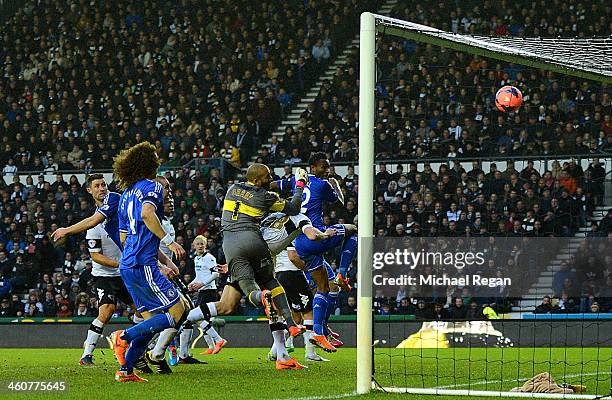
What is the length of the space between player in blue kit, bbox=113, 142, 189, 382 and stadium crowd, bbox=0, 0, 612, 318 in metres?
8.85

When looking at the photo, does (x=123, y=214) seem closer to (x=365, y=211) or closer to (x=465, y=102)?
(x=365, y=211)

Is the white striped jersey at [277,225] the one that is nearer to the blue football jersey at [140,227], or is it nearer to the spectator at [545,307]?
the blue football jersey at [140,227]

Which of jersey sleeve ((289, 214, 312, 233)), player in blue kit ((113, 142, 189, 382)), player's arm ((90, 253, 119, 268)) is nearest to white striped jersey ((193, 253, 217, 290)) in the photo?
jersey sleeve ((289, 214, 312, 233))

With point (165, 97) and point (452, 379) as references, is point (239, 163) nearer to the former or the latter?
point (165, 97)

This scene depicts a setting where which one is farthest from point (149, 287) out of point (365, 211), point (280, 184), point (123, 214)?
point (280, 184)

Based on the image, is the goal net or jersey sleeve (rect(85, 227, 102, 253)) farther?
the goal net

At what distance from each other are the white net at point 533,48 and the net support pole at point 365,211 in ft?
1.57

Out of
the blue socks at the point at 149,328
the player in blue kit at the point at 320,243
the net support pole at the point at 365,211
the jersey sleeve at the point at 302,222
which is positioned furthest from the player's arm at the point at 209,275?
the net support pole at the point at 365,211

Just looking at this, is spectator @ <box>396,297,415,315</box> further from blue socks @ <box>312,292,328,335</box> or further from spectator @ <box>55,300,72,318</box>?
spectator @ <box>55,300,72,318</box>

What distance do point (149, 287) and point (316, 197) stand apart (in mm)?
3721

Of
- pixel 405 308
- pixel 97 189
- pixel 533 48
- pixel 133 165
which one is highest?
pixel 533 48

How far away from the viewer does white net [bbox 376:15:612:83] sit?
8.94 m

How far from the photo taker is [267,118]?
26.1 meters

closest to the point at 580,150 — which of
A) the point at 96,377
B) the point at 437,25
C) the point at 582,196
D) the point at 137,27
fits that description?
the point at 582,196
